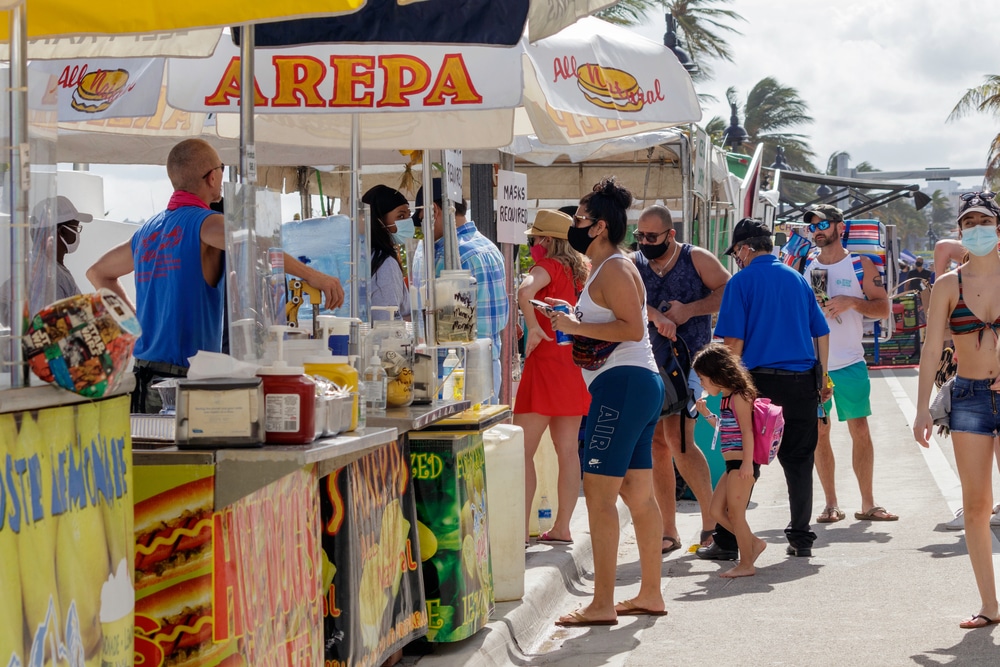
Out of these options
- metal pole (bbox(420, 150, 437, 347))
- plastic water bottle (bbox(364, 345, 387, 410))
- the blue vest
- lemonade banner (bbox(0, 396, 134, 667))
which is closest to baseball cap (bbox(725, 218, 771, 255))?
metal pole (bbox(420, 150, 437, 347))

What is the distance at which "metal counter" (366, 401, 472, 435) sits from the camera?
15.6 ft

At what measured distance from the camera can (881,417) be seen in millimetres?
16266

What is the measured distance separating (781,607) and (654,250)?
2.62 meters

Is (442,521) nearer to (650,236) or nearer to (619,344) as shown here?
(619,344)

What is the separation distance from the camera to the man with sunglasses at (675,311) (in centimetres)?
823

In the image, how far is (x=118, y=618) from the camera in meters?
3.25

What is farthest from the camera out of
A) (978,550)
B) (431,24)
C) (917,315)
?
(917,315)

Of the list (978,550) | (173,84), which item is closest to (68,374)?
(173,84)

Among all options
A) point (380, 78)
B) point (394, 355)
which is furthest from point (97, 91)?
point (394, 355)

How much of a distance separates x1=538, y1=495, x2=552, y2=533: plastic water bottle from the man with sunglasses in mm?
733

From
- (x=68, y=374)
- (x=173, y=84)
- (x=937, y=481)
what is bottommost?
(x=937, y=481)

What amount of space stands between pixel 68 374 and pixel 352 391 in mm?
1288

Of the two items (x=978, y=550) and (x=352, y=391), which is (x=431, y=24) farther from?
(x=978, y=550)

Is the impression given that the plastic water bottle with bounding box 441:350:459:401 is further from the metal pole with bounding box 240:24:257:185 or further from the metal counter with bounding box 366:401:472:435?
the metal pole with bounding box 240:24:257:185
